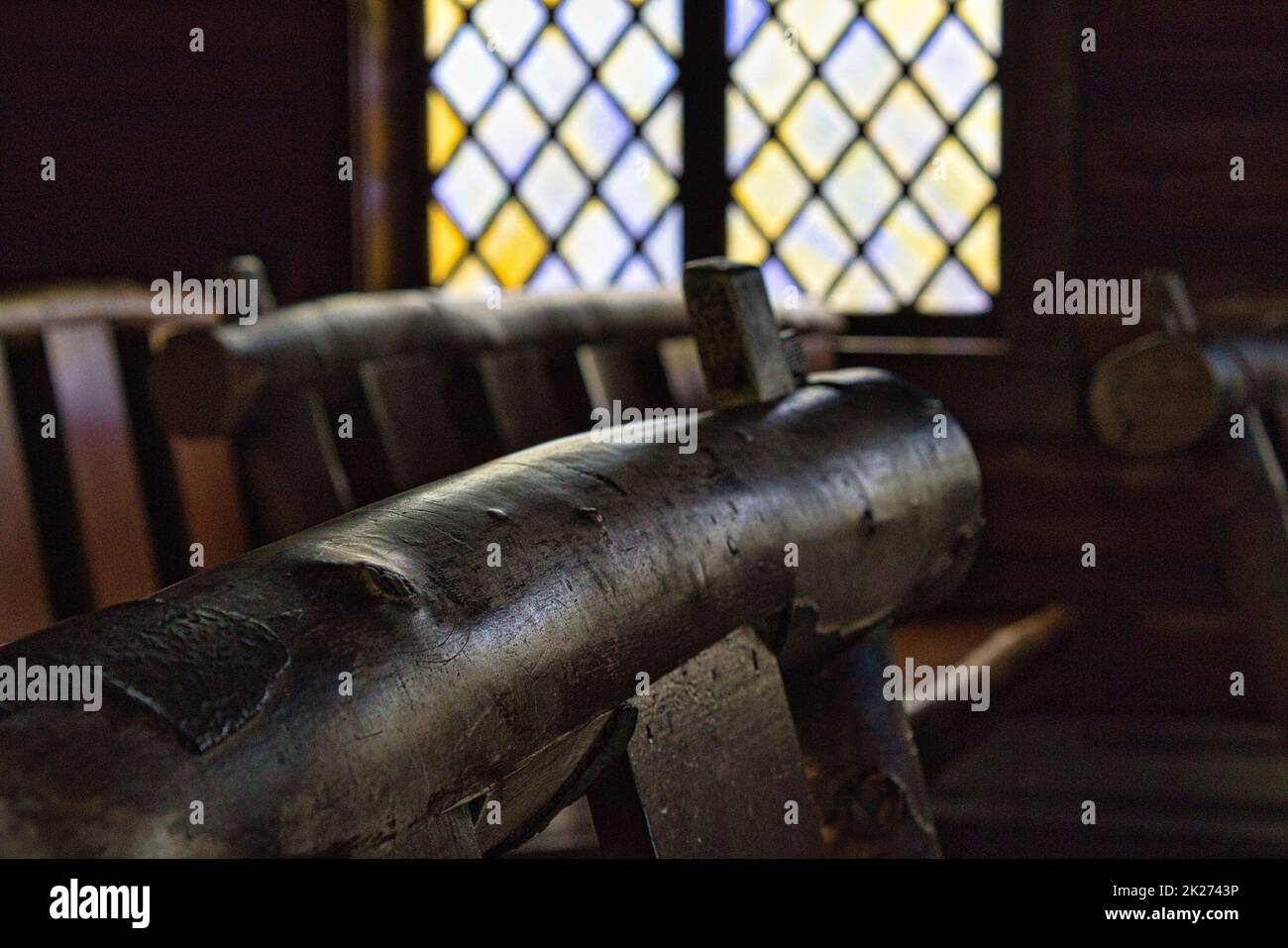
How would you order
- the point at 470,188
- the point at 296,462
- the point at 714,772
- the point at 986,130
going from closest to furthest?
the point at 714,772, the point at 296,462, the point at 986,130, the point at 470,188

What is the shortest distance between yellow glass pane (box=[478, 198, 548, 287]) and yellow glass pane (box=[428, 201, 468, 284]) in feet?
0.48

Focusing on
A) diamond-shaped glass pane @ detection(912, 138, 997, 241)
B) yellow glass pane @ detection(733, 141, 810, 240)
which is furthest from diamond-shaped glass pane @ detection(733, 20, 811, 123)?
diamond-shaped glass pane @ detection(912, 138, 997, 241)

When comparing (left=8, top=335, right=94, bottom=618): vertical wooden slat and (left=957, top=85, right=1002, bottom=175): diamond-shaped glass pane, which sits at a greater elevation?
(left=957, top=85, right=1002, bottom=175): diamond-shaped glass pane

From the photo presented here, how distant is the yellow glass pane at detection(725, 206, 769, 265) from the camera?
16.3ft

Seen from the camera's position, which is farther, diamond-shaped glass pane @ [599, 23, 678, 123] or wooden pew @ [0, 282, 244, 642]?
diamond-shaped glass pane @ [599, 23, 678, 123]

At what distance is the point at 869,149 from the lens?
4.86m

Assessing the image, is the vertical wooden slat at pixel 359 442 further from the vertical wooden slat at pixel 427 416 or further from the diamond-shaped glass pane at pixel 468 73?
the diamond-shaped glass pane at pixel 468 73

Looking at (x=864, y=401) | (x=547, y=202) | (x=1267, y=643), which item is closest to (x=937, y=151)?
(x=547, y=202)

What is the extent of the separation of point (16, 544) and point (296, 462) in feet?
1.70

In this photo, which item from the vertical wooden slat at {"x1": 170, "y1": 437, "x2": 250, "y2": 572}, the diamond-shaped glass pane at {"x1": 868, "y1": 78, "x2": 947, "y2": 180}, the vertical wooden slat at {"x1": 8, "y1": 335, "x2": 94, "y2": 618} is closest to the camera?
the vertical wooden slat at {"x1": 8, "y1": 335, "x2": 94, "y2": 618}

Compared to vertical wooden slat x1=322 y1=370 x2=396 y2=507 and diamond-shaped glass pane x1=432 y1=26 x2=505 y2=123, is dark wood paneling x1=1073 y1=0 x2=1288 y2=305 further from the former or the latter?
vertical wooden slat x1=322 y1=370 x2=396 y2=507

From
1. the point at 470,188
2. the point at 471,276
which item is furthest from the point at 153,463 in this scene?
the point at 470,188

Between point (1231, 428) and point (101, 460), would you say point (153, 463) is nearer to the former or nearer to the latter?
point (101, 460)
